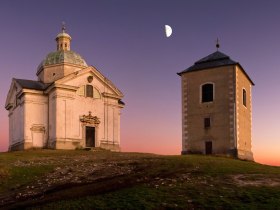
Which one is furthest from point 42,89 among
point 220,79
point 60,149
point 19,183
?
point 19,183

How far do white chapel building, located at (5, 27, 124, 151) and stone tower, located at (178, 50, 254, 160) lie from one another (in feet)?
31.3

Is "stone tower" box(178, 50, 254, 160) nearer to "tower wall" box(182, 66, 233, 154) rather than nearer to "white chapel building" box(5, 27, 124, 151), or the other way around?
"tower wall" box(182, 66, 233, 154)

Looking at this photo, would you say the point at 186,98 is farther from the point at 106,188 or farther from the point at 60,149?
the point at 106,188

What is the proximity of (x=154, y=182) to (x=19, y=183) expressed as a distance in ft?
28.6

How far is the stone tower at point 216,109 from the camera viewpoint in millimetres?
39656

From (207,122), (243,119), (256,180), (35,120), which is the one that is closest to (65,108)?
(35,120)

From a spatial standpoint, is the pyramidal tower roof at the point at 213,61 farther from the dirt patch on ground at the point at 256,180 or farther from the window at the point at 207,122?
the dirt patch on ground at the point at 256,180

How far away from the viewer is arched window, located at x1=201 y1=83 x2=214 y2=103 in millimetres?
41719

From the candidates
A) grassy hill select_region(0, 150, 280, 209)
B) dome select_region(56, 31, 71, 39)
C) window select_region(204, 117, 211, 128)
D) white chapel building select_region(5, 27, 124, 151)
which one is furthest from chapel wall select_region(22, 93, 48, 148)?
window select_region(204, 117, 211, 128)

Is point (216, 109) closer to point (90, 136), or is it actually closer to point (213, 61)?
point (213, 61)

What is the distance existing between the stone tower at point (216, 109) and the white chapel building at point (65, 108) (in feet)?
31.3

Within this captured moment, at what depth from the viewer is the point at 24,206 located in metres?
16.5

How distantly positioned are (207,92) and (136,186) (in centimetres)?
2565

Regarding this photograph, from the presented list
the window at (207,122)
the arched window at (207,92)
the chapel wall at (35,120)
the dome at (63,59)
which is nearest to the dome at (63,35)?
the dome at (63,59)
